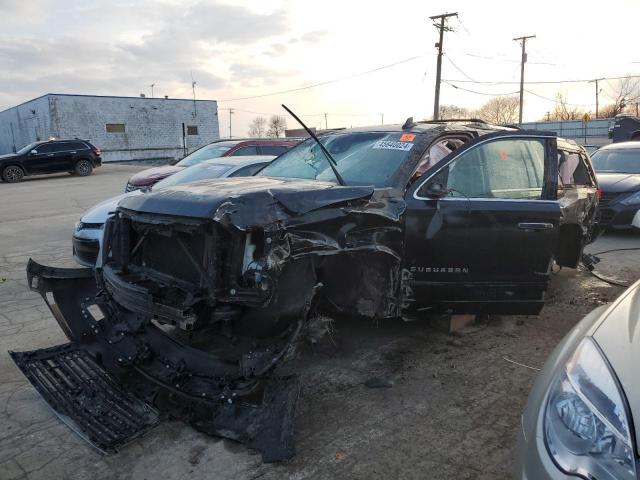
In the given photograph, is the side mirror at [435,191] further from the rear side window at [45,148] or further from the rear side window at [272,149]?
the rear side window at [45,148]

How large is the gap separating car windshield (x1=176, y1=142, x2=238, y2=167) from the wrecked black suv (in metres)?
5.19

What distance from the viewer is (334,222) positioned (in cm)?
337

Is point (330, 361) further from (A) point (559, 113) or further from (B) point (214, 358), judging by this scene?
(A) point (559, 113)

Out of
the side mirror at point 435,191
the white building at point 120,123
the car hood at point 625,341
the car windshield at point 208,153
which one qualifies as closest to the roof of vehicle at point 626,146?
the car windshield at point 208,153

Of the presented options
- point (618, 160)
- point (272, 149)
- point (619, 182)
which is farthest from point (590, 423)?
point (618, 160)

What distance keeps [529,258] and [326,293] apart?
166 centimetres

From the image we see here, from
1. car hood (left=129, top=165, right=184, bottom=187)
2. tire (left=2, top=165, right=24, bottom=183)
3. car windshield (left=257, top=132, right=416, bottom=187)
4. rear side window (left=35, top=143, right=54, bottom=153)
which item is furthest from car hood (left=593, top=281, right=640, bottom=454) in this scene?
rear side window (left=35, top=143, right=54, bottom=153)

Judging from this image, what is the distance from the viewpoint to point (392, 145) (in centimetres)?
420

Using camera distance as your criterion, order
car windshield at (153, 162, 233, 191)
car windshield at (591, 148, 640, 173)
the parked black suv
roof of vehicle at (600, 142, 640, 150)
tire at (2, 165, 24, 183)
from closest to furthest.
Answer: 1. car windshield at (153, 162, 233, 191)
2. car windshield at (591, 148, 640, 173)
3. roof of vehicle at (600, 142, 640, 150)
4. tire at (2, 165, 24, 183)
5. the parked black suv

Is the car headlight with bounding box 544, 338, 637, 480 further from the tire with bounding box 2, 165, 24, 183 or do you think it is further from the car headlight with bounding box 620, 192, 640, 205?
the tire with bounding box 2, 165, 24, 183

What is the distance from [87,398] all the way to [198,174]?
4.64 m

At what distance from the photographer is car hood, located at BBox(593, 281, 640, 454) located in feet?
5.41

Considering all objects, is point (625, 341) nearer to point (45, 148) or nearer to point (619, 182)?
point (619, 182)

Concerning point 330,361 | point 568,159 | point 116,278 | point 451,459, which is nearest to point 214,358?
point 116,278
